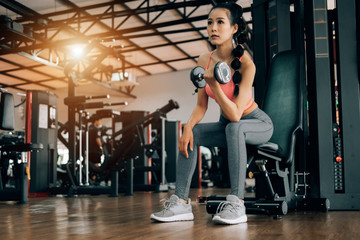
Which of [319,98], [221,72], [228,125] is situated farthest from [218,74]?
[319,98]

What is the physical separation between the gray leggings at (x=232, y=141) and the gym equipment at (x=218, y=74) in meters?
0.25

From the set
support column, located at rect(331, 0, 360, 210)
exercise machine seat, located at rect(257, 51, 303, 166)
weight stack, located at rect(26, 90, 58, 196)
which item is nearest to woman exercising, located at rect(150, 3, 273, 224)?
exercise machine seat, located at rect(257, 51, 303, 166)

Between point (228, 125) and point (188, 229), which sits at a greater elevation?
point (228, 125)

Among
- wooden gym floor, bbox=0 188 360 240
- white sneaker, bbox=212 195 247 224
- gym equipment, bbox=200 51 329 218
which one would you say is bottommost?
wooden gym floor, bbox=0 188 360 240

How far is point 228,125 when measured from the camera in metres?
1.94

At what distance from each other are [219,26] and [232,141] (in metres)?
0.59

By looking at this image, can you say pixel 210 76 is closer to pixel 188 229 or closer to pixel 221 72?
pixel 221 72

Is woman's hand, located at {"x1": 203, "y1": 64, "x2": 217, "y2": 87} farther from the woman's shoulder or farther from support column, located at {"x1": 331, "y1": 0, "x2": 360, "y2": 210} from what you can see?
support column, located at {"x1": 331, "y1": 0, "x2": 360, "y2": 210}

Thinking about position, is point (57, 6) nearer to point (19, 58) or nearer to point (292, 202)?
point (19, 58)

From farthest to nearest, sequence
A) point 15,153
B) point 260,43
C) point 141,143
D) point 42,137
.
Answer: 1. point 141,143
2. point 42,137
3. point 15,153
4. point 260,43

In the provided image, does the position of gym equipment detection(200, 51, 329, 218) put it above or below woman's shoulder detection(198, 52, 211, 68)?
below

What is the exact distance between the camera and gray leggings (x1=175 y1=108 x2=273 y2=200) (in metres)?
1.90

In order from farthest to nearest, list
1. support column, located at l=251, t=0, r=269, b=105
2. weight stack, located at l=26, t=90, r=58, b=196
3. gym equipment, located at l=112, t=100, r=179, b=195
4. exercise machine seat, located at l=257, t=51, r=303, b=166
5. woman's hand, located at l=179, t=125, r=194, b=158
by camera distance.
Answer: gym equipment, located at l=112, t=100, r=179, b=195, weight stack, located at l=26, t=90, r=58, b=196, support column, located at l=251, t=0, r=269, b=105, exercise machine seat, located at l=257, t=51, r=303, b=166, woman's hand, located at l=179, t=125, r=194, b=158

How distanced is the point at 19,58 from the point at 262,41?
36.7 ft
